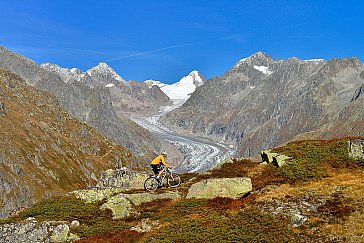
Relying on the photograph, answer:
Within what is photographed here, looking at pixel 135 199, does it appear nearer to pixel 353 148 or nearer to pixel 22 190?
pixel 353 148

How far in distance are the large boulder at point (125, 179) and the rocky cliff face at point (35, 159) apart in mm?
66789

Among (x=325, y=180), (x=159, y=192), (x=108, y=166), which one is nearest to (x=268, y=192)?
(x=325, y=180)

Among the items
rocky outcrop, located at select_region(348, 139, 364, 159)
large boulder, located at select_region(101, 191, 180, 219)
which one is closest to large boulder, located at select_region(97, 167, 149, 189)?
large boulder, located at select_region(101, 191, 180, 219)

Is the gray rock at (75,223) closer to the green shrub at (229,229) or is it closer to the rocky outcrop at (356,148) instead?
the green shrub at (229,229)

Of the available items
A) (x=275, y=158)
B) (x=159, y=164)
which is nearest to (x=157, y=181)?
(x=159, y=164)

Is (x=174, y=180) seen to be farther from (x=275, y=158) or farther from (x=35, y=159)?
(x=35, y=159)

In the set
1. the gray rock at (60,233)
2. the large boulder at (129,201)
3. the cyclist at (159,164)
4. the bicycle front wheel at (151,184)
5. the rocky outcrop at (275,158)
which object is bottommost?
the gray rock at (60,233)

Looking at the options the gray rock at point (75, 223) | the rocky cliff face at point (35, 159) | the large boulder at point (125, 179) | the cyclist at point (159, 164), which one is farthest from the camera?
the rocky cliff face at point (35, 159)

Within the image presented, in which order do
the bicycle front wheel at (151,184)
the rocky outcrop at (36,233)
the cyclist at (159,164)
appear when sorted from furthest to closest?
the bicycle front wheel at (151,184), the cyclist at (159,164), the rocky outcrop at (36,233)

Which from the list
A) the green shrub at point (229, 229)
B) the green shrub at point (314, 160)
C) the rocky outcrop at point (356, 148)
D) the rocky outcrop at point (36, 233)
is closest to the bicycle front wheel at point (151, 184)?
the green shrub at point (229, 229)

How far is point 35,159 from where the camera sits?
135000 mm

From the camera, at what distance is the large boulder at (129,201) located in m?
29.5

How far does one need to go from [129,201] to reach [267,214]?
41.7 feet

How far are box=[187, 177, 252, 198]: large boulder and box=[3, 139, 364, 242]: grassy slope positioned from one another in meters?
0.98
